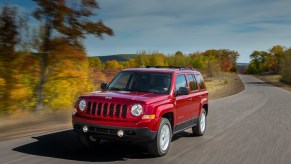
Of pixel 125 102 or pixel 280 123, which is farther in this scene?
pixel 280 123

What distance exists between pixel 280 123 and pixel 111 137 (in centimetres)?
877

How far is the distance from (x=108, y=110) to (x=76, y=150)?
1.34 metres

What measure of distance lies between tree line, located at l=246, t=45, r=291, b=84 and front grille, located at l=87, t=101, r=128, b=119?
237 feet

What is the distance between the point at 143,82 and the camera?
27.1 ft

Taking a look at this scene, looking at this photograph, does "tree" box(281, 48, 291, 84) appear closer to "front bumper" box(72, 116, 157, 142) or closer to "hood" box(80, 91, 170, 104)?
"hood" box(80, 91, 170, 104)

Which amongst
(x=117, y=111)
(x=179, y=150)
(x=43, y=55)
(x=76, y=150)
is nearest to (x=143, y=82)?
(x=117, y=111)

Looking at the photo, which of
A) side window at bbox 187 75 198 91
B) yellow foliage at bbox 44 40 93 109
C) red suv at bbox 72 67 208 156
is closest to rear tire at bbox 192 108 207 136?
side window at bbox 187 75 198 91

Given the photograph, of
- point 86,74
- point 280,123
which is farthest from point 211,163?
point 86,74

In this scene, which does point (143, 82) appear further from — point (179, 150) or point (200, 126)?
point (200, 126)

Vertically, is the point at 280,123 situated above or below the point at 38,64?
below

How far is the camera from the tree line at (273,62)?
3031 inches

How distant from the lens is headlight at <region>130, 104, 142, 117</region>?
22.4ft

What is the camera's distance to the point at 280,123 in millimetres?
13672

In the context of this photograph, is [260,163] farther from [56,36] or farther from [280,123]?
[56,36]
